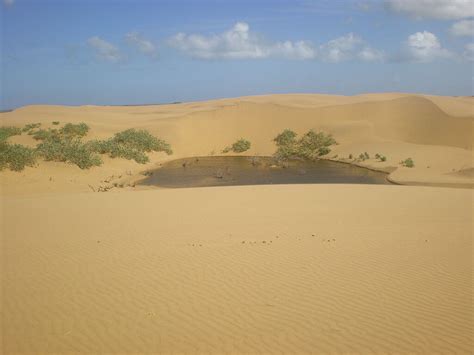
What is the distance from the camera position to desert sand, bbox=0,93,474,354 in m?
4.58

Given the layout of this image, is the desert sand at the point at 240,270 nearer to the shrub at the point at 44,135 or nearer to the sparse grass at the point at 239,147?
the shrub at the point at 44,135

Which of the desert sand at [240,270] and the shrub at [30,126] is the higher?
the shrub at [30,126]

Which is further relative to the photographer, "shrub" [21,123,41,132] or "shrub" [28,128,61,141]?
"shrub" [21,123,41,132]

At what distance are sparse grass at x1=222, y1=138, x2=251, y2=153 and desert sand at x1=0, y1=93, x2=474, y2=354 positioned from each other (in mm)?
13356

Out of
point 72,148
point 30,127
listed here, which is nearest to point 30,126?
point 30,127

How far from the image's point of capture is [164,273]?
6.39 m

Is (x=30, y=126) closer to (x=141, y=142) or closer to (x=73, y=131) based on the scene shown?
(x=73, y=131)

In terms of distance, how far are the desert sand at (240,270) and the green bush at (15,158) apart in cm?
95

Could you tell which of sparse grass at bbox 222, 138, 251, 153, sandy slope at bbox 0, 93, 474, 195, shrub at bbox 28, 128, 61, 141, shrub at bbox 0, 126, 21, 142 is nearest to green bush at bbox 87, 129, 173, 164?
sandy slope at bbox 0, 93, 474, 195

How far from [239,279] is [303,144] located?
852 inches

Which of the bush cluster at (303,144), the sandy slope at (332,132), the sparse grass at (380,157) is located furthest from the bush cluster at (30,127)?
the sparse grass at (380,157)

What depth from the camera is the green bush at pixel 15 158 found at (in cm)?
1598

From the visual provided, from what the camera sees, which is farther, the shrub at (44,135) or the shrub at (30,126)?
the shrub at (30,126)

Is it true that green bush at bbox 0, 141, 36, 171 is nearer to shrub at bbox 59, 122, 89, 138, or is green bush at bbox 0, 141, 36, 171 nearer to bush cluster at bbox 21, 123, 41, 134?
shrub at bbox 59, 122, 89, 138
